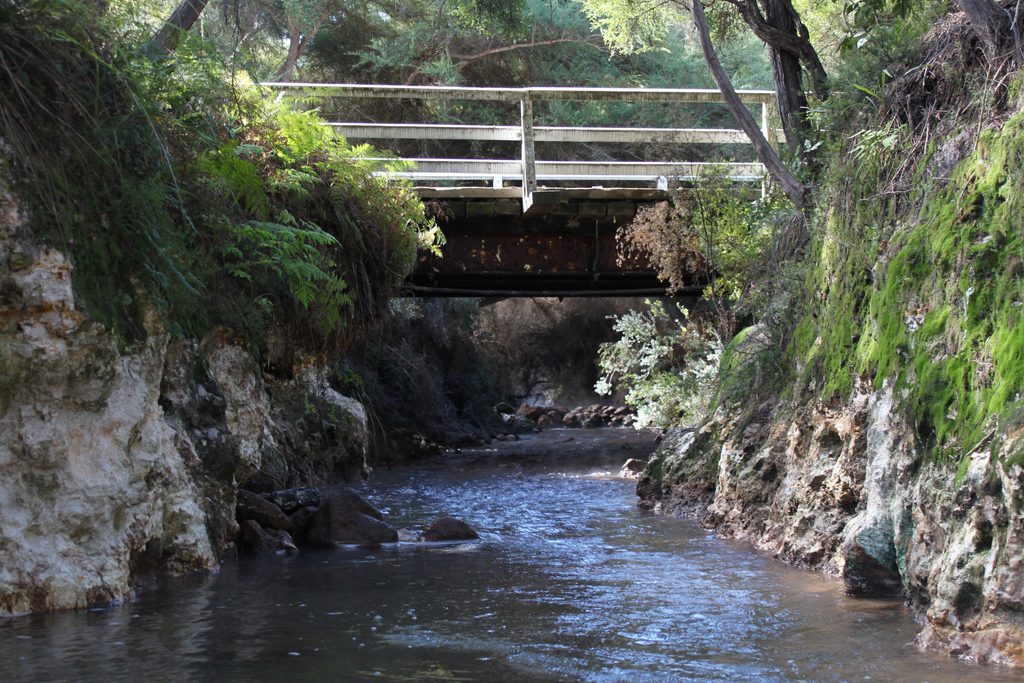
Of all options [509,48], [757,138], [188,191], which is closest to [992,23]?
[757,138]

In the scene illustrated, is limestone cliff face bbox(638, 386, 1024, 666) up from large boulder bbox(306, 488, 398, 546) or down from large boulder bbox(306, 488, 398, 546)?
up

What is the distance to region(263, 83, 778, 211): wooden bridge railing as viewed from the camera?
14320mm

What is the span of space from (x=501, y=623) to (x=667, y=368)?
43.0 feet

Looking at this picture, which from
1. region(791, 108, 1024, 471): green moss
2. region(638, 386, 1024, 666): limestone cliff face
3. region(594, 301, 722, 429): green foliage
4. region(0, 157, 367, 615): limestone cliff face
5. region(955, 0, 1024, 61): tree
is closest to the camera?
region(638, 386, 1024, 666): limestone cliff face

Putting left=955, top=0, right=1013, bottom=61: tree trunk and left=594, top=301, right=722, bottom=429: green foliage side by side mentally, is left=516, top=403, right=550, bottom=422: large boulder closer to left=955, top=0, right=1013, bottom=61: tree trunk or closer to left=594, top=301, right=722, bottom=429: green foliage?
left=594, top=301, right=722, bottom=429: green foliage

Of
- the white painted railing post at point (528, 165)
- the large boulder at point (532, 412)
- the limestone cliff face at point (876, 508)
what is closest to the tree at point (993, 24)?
the limestone cliff face at point (876, 508)

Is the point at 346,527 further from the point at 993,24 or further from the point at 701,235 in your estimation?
the point at 701,235

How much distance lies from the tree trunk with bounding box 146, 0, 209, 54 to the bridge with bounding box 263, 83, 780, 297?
3.20 m

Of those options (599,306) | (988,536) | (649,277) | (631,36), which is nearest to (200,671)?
(988,536)

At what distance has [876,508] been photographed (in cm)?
737

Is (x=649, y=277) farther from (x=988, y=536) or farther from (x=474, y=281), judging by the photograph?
(x=988, y=536)

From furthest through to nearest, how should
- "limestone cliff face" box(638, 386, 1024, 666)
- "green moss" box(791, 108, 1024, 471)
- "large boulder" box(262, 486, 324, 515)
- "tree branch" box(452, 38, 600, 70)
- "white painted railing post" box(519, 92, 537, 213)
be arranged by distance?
"tree branch" box(452, 38, 600, 70) < "white painted railing post" box(519, 92, 537, 213) < "large boulder" box(262, 486, 324, 515) < "green moss" box(791, 108, 1024, 471) < "limestone cliff face" box(638, 386, 1024, 666)

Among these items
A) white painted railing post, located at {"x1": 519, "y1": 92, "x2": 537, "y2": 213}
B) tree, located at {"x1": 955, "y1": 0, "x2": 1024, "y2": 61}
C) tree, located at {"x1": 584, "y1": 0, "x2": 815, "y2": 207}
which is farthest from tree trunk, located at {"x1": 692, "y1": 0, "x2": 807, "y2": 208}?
tree, located at {"x1": 955, "y1": 0, "x2": 1024, "y2": 61}

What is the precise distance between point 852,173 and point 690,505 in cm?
393
